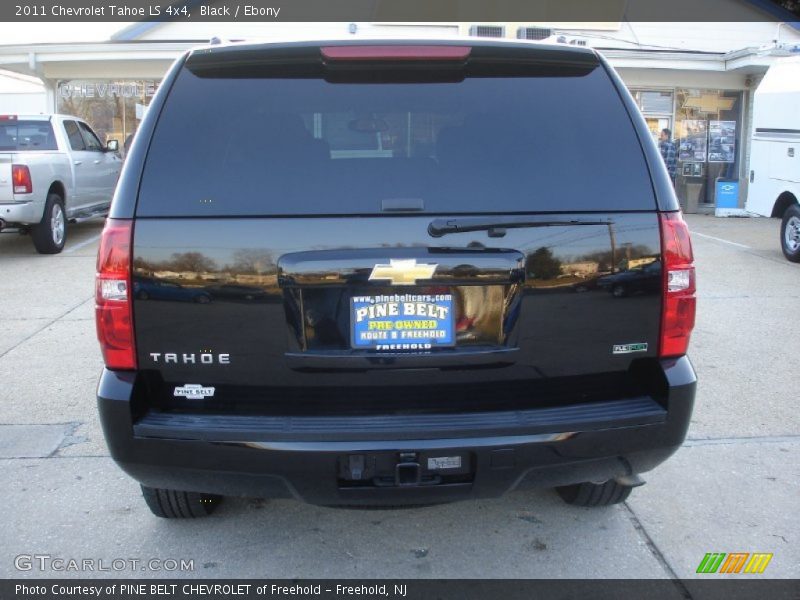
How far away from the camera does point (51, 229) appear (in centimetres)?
1073

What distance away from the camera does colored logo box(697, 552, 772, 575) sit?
3.09m

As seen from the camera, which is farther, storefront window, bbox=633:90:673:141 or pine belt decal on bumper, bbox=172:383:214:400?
storefront window, bbox=633:90:673:141

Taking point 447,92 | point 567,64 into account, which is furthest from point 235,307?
point 567,64

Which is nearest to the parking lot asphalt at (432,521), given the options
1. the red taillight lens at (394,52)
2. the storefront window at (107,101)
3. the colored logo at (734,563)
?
the colored logo at (734,563)

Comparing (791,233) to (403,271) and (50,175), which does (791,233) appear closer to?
(403,271)

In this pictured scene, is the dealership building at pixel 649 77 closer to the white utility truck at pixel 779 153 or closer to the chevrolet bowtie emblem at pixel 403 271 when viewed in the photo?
the white utility truck at pixel 779 153

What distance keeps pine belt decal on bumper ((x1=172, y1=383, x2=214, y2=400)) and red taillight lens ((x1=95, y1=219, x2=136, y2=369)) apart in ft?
0.59

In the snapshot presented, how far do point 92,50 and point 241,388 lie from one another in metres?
15.2

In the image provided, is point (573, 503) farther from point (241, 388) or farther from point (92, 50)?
point (92, 50)

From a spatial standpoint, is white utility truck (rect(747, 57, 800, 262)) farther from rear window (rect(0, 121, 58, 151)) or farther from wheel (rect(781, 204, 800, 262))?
rear window (rect(0, 121, 58, 151))

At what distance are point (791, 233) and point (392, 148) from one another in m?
9.21

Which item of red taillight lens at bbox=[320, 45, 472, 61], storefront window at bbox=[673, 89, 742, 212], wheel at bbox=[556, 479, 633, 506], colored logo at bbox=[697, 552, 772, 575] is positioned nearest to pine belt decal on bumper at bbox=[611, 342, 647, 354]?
wheel at bbox=[556, 479, 633, 506]

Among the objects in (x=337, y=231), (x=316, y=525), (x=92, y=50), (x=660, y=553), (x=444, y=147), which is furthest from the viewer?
(x=92, y=50)

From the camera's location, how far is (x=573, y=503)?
3584 mm
